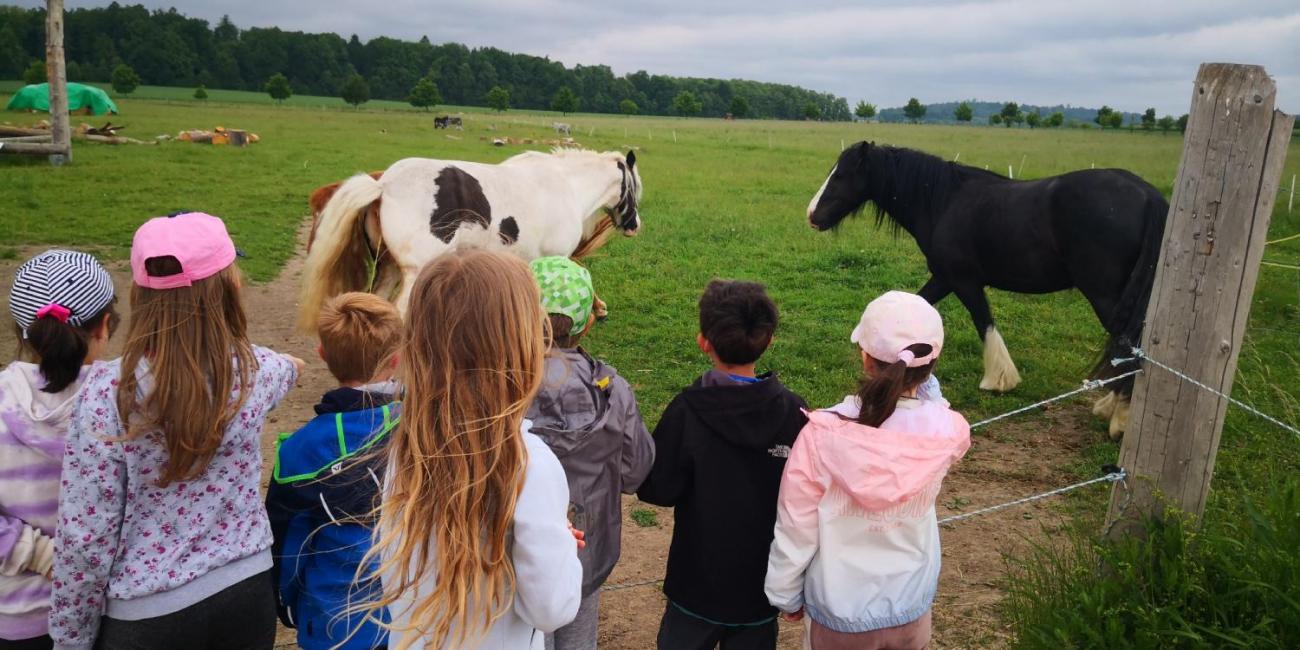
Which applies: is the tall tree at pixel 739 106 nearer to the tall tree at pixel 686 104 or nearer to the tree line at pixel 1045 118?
the tall tree at pixel 686 104

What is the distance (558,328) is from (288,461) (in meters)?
0.82

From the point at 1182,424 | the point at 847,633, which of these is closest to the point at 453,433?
the point at 847,633

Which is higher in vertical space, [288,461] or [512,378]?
[512,378]

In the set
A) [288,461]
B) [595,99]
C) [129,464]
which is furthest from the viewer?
[595,99]

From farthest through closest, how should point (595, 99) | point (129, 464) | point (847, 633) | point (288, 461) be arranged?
point (595, 99) < point (847, 633) < point (288, 461) < point (129, 464)

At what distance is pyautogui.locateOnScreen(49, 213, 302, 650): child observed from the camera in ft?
6.32

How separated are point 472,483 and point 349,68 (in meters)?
106

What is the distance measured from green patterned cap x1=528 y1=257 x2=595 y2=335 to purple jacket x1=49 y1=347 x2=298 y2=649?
799 millimetres

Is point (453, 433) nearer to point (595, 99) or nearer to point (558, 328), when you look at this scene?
point (558, 328)

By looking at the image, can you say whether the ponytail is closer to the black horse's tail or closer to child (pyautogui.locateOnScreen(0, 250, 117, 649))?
child (pyautogui.locateOnScreen(0, 250, 117, 649))

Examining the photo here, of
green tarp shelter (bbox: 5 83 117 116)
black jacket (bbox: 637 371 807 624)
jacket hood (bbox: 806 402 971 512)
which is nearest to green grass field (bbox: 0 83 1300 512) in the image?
jacket hood (bbox: 806 402 971 512)

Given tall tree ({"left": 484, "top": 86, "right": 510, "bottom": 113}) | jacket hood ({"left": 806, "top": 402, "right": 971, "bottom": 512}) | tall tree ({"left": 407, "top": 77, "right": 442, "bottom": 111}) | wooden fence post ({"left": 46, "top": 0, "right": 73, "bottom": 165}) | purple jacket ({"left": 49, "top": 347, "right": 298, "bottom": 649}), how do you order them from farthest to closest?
tall tree ({"left": 484, "top": 86, "right": 510, "bottom": 113}) → tall tree ({"left": 407, "top": 77, "right": 442, "bottom": 111}) → wooden fence post ({"left": 46, "top": 0, "right": 73, "bottom": 165}) → jacket hood ({"left": 806, "top": 402, "right": 971, "bottom": 512}) → purple jacket ({"left": 49, "top": 347, "right": 298, "bottom": 649})

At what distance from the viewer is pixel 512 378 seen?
5.71 feet

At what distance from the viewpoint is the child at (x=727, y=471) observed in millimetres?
2580
